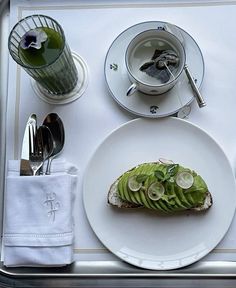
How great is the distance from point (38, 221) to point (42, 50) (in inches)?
11.0

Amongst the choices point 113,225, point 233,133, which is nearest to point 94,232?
point 113,225

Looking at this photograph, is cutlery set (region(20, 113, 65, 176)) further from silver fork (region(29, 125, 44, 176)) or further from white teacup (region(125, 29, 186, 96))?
white teacup (region(125, 29, 186, 96))

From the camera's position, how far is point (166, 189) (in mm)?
820

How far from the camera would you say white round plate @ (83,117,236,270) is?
2.74 ft

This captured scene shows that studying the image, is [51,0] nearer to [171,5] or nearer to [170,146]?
[171,5]

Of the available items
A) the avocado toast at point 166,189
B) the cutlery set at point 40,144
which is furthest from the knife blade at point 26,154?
the avocado toast at point 166,189

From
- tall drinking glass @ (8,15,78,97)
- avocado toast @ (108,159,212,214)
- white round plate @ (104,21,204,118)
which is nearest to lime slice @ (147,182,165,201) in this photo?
avocado toast @ (108,159,212,214)

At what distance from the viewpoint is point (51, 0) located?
3.04 ft

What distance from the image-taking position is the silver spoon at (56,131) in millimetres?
868

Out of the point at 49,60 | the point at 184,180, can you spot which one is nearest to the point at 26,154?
the point at 49,60

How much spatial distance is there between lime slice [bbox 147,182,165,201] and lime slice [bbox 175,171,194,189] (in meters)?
0.03

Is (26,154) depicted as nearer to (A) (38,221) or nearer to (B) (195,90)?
(A) (38,221)

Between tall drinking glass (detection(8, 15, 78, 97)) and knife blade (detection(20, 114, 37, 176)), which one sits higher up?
tall drinking glass (detection(8, 15, 78, 97))

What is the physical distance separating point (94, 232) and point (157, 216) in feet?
0.36
